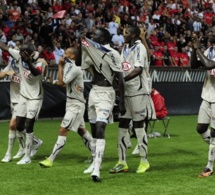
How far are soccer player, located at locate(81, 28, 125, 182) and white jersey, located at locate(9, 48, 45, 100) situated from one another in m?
1.93

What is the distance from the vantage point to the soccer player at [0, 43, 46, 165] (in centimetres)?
1154

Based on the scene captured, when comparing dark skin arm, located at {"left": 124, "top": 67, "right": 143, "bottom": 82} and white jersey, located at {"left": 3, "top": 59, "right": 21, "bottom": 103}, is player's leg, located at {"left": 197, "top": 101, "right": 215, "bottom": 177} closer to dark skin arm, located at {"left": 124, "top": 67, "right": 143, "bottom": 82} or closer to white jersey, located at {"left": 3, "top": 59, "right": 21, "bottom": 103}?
dark skin arm, located at {"left": 124, "top": 67, "right": 143, "bottom": 82}

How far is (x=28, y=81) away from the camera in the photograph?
11.7 meters

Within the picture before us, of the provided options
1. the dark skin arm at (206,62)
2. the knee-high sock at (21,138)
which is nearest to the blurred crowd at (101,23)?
the knee-high sock at (21,138)

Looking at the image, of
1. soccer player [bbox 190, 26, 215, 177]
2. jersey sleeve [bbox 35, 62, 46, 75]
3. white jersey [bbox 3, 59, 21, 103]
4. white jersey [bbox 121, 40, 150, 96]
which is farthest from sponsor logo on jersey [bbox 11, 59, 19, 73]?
soccer player [bbox 190, 26, 215, 177]

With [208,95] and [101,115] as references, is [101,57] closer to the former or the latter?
[101,115]

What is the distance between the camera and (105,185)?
920 centimetres

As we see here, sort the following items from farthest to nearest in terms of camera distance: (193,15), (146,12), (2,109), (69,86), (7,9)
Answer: (193,15) → (146,12) → (7,9) → (2,109) → (69,86)

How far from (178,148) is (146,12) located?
17.2 meters

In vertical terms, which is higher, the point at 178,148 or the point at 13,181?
the point at 13,181

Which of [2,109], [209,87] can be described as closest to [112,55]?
[209,87]

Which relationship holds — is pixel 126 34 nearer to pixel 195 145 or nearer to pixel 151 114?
pixel 151 114

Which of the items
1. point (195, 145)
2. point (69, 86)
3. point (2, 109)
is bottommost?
point (2, 109)

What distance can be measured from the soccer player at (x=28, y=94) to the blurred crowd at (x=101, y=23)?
27.0ft
